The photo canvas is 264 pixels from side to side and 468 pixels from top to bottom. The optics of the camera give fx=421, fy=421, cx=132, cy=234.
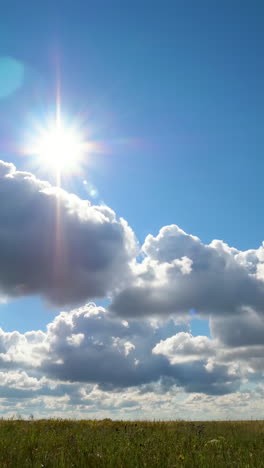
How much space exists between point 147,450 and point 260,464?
2850 mm

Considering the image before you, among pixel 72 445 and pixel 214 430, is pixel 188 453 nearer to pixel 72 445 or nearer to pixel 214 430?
pixel 72 445

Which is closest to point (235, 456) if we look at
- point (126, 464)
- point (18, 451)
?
point (126, 464)

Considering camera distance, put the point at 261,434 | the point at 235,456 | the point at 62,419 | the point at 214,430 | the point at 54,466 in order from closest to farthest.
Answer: the point at 54,466
the point at 235,456
the point at 261,434
the point at 214,430
the point at 62,419

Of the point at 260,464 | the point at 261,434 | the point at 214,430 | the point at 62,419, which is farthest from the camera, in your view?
the point at 62,419

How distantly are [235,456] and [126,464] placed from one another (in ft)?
9.89

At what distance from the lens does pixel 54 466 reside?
884 centimetres

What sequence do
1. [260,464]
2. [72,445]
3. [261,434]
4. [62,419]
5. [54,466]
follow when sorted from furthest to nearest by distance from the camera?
1. [62,419]
2. [261,434]
3. [72,445]
4. [260,464]
5. [54,466]

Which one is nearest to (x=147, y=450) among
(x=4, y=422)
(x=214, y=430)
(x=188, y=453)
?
(x=188, y=453)

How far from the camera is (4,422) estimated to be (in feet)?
63.3

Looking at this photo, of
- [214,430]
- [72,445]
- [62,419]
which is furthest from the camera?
[62,419]

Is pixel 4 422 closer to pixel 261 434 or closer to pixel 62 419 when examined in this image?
pixel 62 419

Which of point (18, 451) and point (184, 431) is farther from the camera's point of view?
point (184, 431)

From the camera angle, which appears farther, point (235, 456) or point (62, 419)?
point (62, 419)

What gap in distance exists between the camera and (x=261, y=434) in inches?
633
